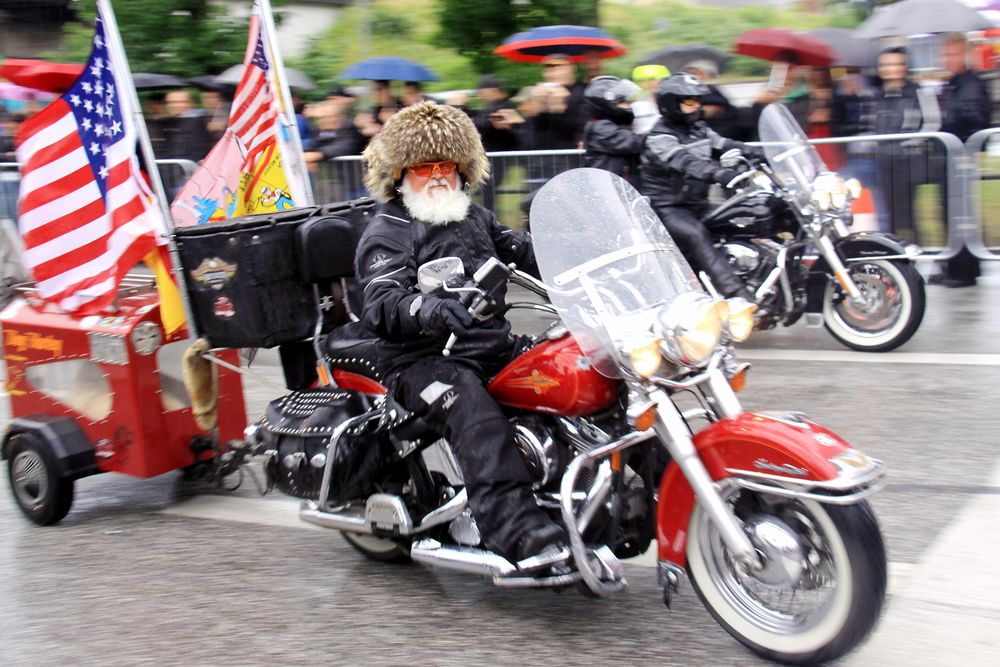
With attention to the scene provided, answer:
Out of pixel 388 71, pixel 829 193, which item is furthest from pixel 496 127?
pixel 829 193

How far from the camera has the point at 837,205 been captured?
7.79m

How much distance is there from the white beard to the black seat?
61 centimetres

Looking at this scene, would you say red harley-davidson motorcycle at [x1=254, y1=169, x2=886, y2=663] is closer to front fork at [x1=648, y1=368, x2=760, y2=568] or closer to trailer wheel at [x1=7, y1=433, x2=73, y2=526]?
front fork at [x1=648, y1=368, x2=760, y2=568]

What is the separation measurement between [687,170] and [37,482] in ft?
14.7

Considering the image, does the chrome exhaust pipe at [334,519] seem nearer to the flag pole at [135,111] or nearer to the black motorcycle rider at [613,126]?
the flag pole at [135,111]

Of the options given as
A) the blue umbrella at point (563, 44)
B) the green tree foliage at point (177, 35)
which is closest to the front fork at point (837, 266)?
the blue umbrella at point (563, 44)

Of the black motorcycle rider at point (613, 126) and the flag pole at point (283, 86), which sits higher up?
the flag pole at point (283, 86)

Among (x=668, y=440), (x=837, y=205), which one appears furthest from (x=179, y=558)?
(x=837, y=205)

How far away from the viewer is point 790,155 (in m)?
7.95

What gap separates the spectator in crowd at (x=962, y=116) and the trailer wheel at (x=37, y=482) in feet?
23.5

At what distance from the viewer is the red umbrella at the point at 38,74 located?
22.6 ft

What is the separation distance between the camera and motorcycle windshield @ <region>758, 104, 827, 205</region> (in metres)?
7.88

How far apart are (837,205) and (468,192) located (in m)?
4.10

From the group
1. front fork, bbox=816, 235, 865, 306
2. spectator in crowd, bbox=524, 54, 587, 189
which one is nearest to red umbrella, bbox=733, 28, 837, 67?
spectator in crowd, bbox=524, 54, 587, 189
